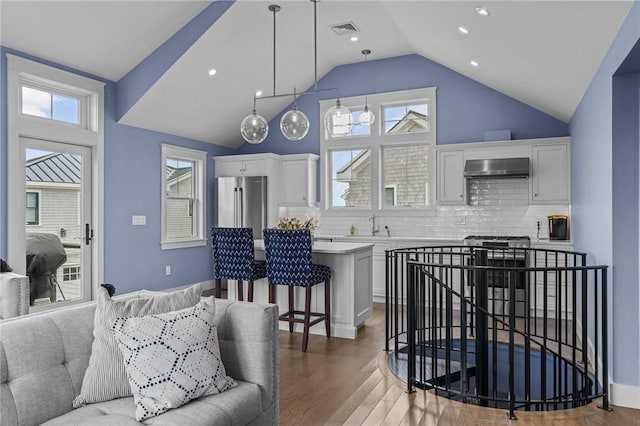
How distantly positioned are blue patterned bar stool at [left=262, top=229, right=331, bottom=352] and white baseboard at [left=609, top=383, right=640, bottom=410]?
2.40m

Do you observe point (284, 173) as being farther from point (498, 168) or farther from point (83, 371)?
point (83, 371)

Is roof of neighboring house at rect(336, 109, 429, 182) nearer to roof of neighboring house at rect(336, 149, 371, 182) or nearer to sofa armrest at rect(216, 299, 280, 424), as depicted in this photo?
roof of neighboring house at rect(336, 149, 371, 182)

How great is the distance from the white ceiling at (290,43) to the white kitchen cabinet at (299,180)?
3.61 ft

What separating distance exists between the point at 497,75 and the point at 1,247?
225 inches

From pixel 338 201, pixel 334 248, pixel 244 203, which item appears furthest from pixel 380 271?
pixel 244 203

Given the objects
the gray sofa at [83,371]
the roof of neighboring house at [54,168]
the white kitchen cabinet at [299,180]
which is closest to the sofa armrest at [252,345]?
the gray sofa at [83,371]

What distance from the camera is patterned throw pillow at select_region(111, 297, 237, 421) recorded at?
189cm

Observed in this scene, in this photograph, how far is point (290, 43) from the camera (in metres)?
6.34

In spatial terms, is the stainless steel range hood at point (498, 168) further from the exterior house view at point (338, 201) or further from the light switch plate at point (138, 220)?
the light switch plate at point (138, 220)

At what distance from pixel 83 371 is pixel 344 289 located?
9.74 ft

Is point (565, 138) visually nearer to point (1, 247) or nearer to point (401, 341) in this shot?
point (401, 341)

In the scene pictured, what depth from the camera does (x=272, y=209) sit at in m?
7.30

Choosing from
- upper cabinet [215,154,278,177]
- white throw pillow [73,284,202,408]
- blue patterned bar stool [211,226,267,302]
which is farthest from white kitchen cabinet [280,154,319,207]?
white throw pillow [73,284,202,408]

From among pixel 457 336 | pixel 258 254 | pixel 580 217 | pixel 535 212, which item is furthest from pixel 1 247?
pixel 535 212
